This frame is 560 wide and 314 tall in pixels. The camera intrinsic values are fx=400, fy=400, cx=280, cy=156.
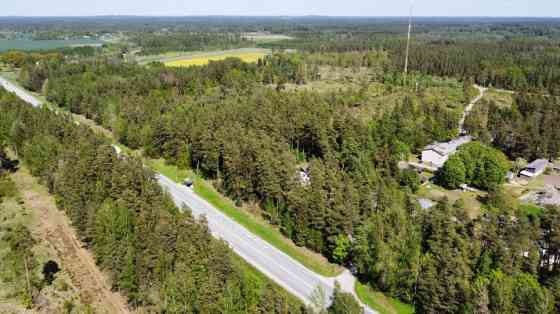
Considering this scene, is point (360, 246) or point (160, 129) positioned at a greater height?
point (160, 129)

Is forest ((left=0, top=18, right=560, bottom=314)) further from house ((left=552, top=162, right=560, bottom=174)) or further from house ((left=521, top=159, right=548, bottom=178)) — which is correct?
house ((left=521, top=159, right=548, bottom=178))

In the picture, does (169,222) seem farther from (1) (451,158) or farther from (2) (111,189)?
(1) (451,158)

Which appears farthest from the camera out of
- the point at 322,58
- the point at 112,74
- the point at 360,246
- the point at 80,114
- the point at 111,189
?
the point at 322,58

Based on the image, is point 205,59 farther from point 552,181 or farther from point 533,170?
point 552,181

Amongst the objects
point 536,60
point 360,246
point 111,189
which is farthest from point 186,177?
point 536,60

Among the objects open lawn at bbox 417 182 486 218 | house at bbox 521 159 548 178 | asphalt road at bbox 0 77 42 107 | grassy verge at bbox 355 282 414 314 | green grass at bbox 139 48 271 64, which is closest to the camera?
grassy verge at bbox 355 282 414 314

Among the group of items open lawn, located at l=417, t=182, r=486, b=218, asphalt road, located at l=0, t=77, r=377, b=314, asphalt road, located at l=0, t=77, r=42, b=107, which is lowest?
open lawn, located at l=417, t=182, r=486, b=218

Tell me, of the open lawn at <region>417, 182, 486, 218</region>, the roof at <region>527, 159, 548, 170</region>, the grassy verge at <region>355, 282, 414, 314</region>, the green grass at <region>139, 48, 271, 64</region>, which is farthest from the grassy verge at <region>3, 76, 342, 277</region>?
the green grass at <region>139, 48, 271, 64</region>
